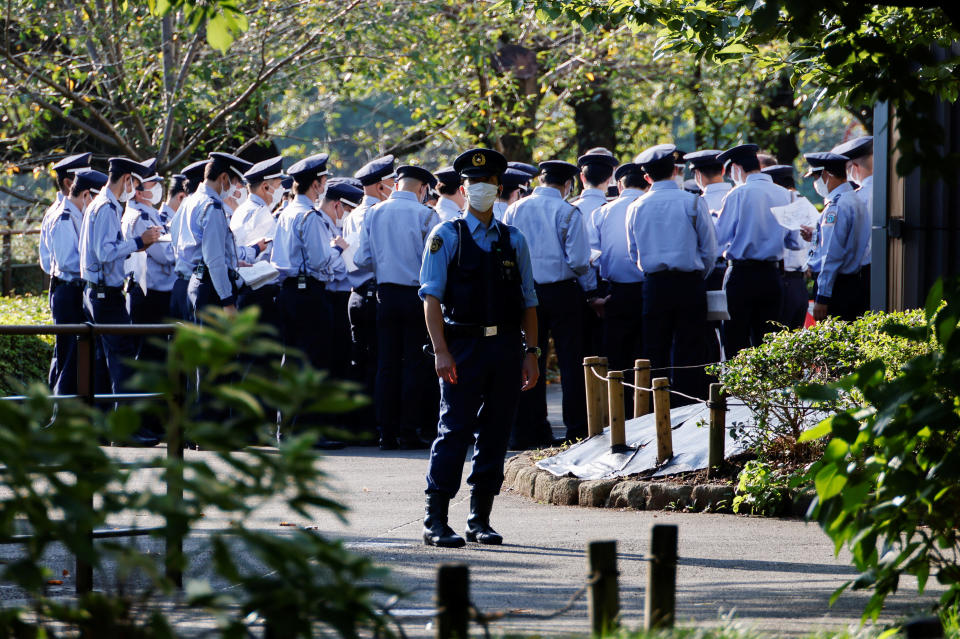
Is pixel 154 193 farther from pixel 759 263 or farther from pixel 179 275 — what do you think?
pixel 759 263

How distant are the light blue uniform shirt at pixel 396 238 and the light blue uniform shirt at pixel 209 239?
3.66 feet

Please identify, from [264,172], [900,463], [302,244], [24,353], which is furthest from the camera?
[24,353]

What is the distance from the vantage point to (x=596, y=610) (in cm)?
382

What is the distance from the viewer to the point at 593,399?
9633 millimetres

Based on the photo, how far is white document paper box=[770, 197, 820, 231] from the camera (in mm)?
11461

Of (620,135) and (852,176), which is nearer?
A: (852,176)

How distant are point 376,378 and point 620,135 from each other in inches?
602

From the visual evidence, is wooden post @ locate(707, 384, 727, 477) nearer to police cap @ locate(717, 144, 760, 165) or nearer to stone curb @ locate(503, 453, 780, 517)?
stone curb @ locate(503, 453, 780, 517)

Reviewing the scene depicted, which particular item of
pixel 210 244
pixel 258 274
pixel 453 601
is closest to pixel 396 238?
pixel 258 274

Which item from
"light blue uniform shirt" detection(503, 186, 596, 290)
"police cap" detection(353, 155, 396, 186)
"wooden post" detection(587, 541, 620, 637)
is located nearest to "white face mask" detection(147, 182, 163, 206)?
"police cap" detection(353, 155, 396, 186)

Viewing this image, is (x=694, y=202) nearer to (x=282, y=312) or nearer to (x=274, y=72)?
(x=282, y=312)

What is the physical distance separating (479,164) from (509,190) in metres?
5.51

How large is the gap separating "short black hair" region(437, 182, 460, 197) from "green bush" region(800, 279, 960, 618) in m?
8.48

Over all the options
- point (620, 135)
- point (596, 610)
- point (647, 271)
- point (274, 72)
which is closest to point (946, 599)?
point (596, 610)
